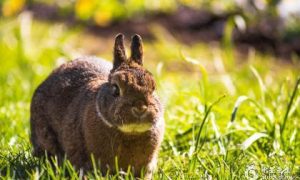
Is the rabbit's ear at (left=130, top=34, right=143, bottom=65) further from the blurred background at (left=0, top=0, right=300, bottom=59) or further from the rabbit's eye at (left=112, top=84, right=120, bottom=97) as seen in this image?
the blurred background at (left=0, top=0, right=300, bottom=59)

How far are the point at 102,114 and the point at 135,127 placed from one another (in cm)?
32

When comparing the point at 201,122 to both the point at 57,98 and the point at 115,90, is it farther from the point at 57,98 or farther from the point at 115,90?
the point at 115,90

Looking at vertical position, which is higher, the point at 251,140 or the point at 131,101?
the point at 131,101

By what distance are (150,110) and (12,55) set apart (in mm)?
4926

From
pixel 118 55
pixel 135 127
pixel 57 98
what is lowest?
pixel 135 127

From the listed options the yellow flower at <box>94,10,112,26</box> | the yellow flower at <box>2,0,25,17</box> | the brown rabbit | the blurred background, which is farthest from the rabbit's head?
the yellow flower at <box>94,10,112,26</box>

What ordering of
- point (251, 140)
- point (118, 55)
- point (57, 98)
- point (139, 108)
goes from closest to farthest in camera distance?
point (139, 108)
point (118, 55)
point (251, 140)
point (57, 98)

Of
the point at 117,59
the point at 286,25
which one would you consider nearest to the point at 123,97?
the point at 117,59

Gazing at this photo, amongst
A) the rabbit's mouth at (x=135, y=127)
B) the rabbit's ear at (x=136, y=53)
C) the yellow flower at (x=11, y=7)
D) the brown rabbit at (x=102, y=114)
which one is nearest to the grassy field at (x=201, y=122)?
the brown rabbit at (x=102, y=114)

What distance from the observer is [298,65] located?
8805 mm

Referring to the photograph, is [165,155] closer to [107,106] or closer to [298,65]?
[107,106]

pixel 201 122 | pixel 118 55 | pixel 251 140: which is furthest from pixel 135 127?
pixel 201 122

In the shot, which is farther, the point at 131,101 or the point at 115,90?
the point at 115,90

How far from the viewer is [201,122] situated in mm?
5188
